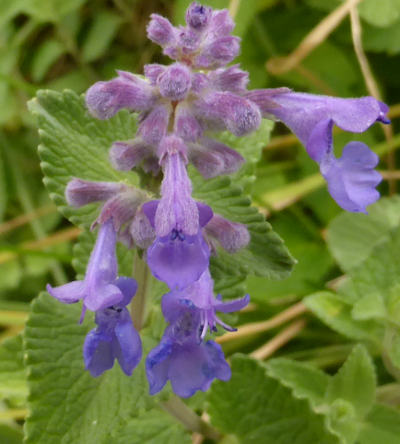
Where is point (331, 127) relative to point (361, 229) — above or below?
above

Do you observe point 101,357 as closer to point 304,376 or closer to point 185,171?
point 185,171

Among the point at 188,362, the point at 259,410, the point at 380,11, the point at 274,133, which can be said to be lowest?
the point at 259,410

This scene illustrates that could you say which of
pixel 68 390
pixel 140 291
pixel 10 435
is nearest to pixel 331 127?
pixel 140 291

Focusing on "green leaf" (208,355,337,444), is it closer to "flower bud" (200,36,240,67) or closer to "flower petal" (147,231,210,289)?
"flower petal" (147,231,210,289)

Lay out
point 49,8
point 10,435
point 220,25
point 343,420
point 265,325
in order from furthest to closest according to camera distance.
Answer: point 49,8 < point 265,325 < point 10,435 < point 343,420 < point 220,25

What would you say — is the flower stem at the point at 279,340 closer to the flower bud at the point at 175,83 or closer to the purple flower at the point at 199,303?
the purple flower at the point at 199,303

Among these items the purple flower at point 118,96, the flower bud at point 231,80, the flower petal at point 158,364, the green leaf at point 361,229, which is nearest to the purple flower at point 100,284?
the flower petal at point 158,364

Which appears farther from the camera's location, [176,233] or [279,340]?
[279,340]
